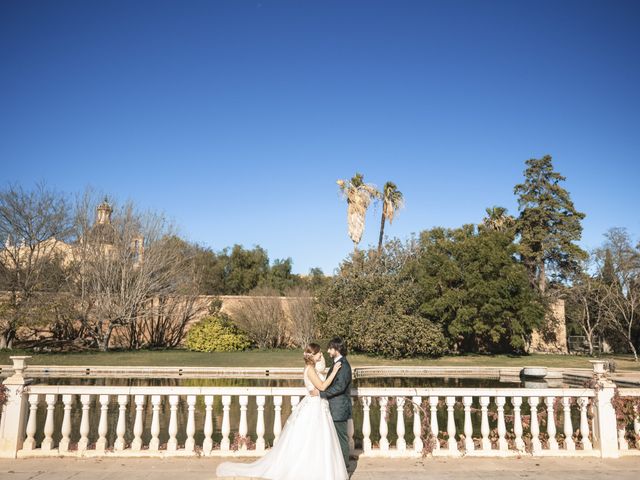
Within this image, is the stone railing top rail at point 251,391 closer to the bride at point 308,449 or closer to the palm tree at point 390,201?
the bride at point 308,449

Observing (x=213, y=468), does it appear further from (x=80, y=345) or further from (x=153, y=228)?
(x=80, y=345)

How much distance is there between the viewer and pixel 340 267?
2811 centimetres

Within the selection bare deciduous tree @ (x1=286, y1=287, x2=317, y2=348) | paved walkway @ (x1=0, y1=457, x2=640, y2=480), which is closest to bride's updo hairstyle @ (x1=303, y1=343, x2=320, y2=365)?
paved walkway @ (x1=0, y1=457, x2=640, y2=480)

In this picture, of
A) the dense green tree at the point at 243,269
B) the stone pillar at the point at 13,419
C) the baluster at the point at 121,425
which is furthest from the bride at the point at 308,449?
the dense green tree at the point at 243,269

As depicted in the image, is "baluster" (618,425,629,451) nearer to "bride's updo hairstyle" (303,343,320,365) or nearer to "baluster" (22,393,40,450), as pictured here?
"bride's updo hairstyle" (303,343,320,365)

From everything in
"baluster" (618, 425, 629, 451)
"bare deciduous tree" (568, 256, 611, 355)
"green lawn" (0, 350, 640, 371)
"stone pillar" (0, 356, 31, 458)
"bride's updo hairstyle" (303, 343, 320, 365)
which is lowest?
"green lawn" (0, 350, 640, 371)

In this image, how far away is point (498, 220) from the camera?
118 ft

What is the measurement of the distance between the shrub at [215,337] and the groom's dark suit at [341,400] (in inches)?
928

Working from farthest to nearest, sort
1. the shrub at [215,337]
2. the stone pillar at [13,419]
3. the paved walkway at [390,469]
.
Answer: the shrub at [215,337] < the stone pillar at [13,419] < the paved walkway at [390,469]

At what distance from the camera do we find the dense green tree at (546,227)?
34406 millimetres

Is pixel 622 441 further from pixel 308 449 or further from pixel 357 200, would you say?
pixel 357 200

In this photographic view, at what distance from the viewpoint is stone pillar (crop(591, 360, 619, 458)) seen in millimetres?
6383

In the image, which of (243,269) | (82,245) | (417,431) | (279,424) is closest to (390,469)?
(417,431)

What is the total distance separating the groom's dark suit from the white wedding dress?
0.10 meters
